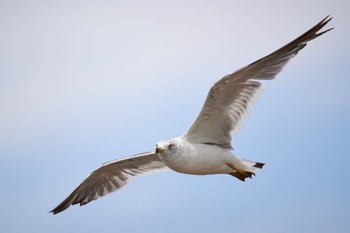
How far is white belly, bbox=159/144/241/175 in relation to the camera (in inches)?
324

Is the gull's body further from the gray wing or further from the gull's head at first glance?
the gray wing

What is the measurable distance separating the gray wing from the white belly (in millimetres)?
205

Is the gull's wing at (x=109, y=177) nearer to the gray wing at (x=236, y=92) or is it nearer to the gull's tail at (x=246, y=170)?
the gray wing at (x=236, y=92)

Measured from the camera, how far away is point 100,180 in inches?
414

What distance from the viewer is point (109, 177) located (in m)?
10.5

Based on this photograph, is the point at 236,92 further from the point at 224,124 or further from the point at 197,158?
the point at 197,158

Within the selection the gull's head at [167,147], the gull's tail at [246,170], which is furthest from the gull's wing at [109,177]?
the gull's head at [167,147]

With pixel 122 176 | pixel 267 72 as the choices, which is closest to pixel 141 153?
pixel 122 176

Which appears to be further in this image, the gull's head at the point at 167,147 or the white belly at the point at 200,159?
the white belly at the point at 200,159

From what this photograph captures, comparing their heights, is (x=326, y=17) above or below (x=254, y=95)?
above

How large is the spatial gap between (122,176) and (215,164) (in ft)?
7.65

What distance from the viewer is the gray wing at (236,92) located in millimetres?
8430

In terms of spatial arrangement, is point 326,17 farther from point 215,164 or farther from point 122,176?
point 122,176

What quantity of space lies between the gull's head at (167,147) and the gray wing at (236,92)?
1.78ft
